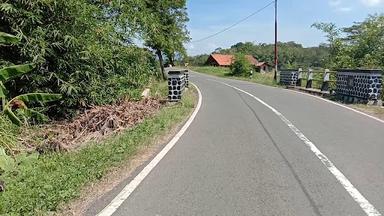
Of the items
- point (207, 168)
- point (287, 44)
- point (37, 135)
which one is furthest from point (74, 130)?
point (287, 44)

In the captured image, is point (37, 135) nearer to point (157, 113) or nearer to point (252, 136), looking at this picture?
point (157, 113)

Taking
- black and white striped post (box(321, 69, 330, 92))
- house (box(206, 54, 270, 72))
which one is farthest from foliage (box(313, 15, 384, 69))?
house (box(206, 54, 270, 72))

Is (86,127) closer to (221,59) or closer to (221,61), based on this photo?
(221,61)

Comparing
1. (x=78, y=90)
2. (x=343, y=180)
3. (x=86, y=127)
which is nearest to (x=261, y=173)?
(x=343, y=180)

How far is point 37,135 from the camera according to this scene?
12516 millimetres

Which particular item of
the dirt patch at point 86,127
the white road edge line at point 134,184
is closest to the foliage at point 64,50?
the dirt patch at point 86,127

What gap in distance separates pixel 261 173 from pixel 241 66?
61.3 m

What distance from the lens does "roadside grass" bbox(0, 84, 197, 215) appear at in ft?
18.7

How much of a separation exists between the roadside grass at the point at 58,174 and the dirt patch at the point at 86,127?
4.73ft

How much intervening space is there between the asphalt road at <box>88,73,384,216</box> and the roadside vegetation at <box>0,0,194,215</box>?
40.3 inches

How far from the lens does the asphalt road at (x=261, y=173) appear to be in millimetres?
5926

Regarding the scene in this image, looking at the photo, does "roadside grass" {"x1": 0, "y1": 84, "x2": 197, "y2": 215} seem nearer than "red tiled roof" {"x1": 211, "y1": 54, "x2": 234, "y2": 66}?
Yes

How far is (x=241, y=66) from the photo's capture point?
68250mm

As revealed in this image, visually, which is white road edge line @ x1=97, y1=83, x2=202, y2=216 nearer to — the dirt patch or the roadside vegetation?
the roadside vegetation
